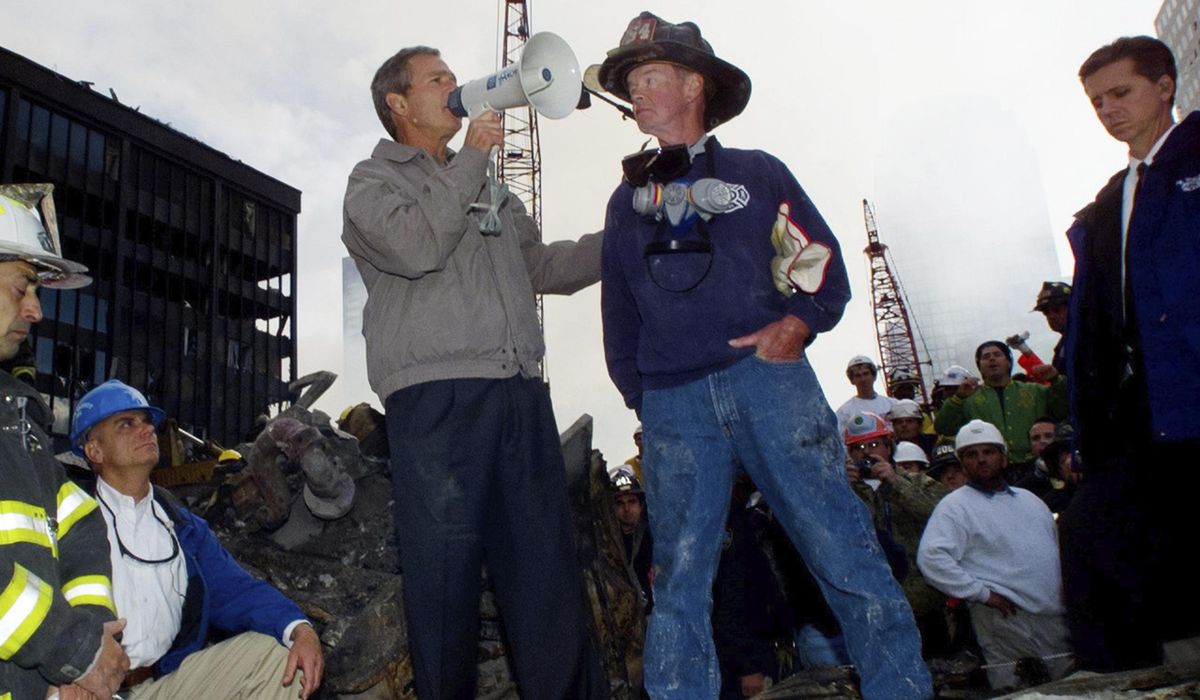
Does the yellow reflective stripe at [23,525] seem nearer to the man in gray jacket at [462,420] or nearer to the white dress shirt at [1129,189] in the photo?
the man in gray jacket at [462,420]

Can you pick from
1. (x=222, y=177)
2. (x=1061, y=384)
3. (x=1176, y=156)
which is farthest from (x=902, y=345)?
(x=1176, y=156)

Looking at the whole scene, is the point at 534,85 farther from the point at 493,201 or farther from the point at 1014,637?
the point at 1014,637

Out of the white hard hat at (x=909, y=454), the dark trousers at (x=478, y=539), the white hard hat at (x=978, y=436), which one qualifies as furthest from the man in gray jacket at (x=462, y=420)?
the white hard hat at (x=909, y=454)

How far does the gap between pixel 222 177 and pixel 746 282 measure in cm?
5406

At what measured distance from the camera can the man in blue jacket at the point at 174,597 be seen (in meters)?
4.07

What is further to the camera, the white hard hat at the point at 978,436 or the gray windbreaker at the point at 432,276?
the white hard hat at the point at 978,436

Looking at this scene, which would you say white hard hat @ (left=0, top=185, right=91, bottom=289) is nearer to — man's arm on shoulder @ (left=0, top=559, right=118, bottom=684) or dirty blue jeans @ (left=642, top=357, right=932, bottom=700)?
man's arm on shoulder @ (left=0, top=559, right=118, bottom=684)

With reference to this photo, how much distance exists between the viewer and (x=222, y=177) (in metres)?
52.2

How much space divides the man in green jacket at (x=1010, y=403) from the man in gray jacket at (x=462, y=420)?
18.2 ft

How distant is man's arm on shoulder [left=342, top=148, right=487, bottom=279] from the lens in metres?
3.20

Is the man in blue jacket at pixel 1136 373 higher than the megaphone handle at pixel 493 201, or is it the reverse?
the megaphone handle at pixel 493 201

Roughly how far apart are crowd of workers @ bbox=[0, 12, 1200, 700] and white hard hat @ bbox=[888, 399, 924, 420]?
15.8 ft

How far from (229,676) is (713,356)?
254 cm

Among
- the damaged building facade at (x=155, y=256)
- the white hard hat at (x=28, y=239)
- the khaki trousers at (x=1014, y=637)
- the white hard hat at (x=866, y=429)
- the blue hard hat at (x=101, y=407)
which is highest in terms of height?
the damaged building facade at (x=155, y=256)
